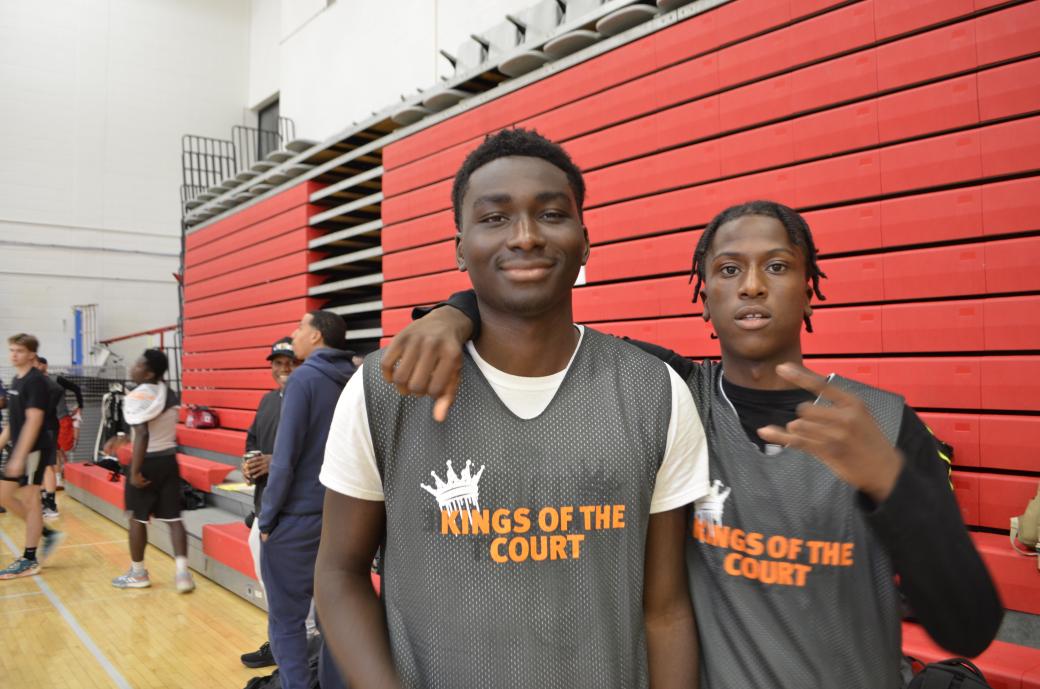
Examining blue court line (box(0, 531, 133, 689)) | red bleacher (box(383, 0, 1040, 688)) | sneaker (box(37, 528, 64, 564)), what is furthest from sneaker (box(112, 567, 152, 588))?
red bleacher (box(383, 0, 1040, 688))

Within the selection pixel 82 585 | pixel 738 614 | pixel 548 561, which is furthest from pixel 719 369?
pixel 82 585

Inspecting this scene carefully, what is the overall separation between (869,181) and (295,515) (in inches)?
125

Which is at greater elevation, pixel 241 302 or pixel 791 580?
pixel 241 302

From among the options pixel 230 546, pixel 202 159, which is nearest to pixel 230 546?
pixel 230 546

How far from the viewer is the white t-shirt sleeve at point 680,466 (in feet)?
3.59

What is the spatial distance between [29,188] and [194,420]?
5.84 m

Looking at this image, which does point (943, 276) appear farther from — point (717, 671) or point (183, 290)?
point (183, 290)

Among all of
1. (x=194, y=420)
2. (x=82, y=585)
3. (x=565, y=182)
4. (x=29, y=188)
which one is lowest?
(x=82, y=585)

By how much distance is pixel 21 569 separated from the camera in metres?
5.44

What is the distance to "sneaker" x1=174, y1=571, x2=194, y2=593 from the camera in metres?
4.99

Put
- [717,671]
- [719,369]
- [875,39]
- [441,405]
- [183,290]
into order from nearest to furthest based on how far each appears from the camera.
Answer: [441,405] < [717,671] < [719,369] < [875,39] < [183,290]

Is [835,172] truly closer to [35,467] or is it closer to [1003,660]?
[1003,660]

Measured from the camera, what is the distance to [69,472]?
362 inches

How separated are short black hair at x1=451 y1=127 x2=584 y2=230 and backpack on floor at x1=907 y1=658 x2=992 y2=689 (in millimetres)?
1393
